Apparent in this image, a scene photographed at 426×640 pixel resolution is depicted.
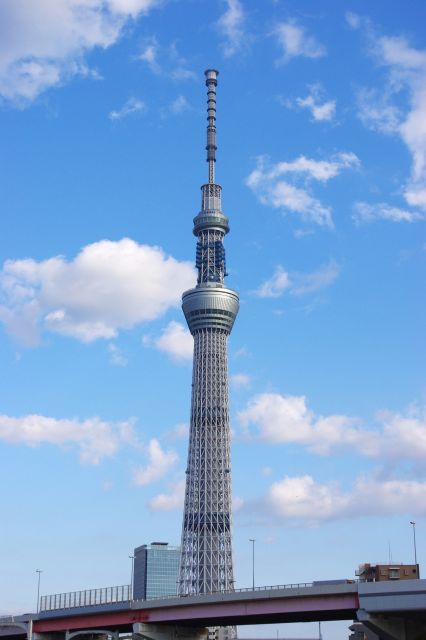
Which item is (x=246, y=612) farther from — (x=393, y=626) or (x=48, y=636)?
(x=48, y=636)

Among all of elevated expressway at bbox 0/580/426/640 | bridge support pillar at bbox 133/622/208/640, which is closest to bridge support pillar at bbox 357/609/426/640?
elevated expressway at bbox 0/580/426/640

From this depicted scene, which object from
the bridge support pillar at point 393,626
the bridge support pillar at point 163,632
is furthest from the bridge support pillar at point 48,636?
the bridge support pillar at point 393,626

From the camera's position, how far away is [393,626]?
4503 inches

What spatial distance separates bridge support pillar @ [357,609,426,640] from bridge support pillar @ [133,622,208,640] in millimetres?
39698

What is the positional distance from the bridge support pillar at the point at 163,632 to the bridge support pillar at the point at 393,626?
39.7 m

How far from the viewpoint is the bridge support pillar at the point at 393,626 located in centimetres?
11081

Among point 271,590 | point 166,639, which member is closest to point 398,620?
point 271,590

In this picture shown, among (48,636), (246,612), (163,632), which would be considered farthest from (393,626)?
(48,636)

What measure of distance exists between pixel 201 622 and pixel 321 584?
28819mm

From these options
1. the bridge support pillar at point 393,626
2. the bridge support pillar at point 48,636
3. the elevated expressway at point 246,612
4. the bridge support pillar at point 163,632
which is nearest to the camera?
the elevated expressway at point 246,612

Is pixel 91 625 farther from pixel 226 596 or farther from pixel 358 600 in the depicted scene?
pixel 358 600

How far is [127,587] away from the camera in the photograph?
154250 mm

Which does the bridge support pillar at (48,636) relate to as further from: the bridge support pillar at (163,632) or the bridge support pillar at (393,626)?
the bridge support pillar at (393,626)

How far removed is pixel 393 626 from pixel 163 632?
42.8m
